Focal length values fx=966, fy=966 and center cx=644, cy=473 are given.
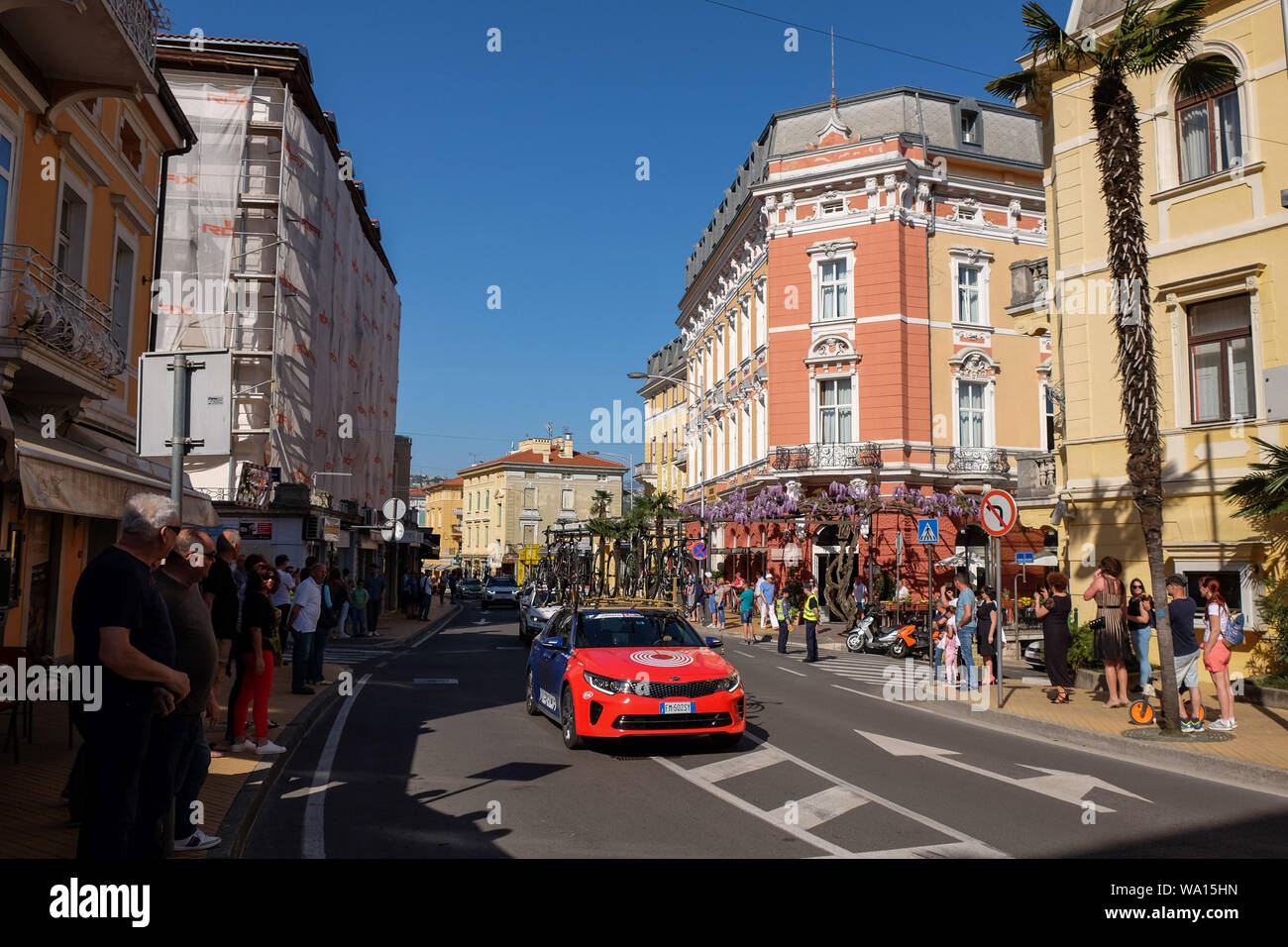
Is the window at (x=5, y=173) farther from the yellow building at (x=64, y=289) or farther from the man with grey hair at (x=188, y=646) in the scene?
the man with grey hair at (x=188, y=646)

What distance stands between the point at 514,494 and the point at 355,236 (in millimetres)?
59156

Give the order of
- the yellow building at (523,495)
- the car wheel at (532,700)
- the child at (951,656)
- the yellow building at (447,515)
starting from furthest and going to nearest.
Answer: the yellow building at (447,515) < the yellow building at (523,495) < the child at (951,656) < the car wheel at (532,700)

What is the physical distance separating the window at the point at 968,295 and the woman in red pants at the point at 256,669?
33277mm

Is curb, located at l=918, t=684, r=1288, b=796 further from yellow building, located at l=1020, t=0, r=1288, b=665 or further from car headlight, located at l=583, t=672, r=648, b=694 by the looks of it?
yellow building, located at l=1020, t=0, r=1288, b=665

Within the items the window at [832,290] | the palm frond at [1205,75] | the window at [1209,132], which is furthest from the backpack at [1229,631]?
the window at [832,290]

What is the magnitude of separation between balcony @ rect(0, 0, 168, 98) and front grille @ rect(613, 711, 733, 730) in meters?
10.1

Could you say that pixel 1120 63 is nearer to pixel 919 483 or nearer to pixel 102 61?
pixel 102 61

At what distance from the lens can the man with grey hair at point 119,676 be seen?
177 inches

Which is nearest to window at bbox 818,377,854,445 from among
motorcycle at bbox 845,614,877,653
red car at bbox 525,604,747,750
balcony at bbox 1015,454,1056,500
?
motorcycle at bbox 845,614,877,653

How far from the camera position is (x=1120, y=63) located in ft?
40.8

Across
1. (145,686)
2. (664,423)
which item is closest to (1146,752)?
(145,686)

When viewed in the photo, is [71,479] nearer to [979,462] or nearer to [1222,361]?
[1222,361]

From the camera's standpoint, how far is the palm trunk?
1216cm
